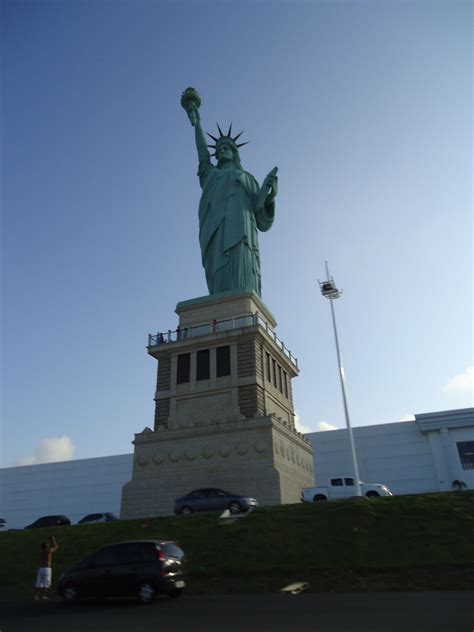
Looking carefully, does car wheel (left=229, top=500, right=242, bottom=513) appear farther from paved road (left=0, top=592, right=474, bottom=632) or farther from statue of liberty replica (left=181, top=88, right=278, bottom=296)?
statue of liberty replica (left=181, top=88, right=278, bottom=296)

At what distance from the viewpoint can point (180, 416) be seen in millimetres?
35344

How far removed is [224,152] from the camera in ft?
166

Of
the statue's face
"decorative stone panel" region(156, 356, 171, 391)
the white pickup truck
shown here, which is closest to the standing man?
the white pickup truck

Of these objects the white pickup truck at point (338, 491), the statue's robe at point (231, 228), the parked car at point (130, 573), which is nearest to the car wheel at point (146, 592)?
the parked car at point (130, 573)

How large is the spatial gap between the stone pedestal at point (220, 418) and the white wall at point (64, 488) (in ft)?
96.8

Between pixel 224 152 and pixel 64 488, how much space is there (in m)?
47.4

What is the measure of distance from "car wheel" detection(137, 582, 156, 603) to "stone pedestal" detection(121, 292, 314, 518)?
17.2 metres

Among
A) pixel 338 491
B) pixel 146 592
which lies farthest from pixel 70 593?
pixel 338 491

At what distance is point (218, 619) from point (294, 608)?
2.00 metres

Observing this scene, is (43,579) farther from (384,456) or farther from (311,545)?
(384,456)

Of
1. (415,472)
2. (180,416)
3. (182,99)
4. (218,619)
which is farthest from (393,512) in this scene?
(182,99)

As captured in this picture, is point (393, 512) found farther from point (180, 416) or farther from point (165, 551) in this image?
point (180, 416)

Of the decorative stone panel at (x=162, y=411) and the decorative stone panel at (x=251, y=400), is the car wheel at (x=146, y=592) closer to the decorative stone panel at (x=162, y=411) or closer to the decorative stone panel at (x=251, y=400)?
the decorative stone panel at (x=251, y=400)

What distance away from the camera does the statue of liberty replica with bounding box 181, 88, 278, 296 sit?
42.4 meters
